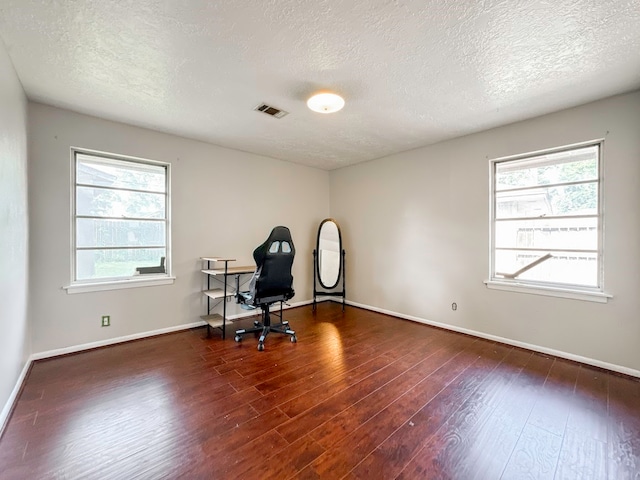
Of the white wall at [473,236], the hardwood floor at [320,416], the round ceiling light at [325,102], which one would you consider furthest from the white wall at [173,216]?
the round ceiling light at [325,102]

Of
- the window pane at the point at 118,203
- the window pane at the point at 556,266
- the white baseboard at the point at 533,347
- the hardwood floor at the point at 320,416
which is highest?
A: the window pane at the point at 118,203

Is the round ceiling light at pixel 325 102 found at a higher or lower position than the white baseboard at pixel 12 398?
higher

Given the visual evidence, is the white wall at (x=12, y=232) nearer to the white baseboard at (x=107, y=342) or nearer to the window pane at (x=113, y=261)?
the white baseboard at (x=107, y=342)

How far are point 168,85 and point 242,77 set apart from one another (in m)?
0.69

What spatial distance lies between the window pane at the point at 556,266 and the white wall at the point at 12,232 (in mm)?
4586

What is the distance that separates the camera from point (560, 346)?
2850mm

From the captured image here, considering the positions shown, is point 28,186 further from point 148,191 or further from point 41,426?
point 41,426

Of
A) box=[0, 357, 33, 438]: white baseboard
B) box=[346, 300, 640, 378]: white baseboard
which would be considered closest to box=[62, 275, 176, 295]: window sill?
box=[0, 357, 33, 438]: white baseboard

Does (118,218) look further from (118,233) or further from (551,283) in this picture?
(551,283)

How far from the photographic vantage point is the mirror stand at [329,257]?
16.5 ft

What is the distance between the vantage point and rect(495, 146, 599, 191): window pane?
2770mm

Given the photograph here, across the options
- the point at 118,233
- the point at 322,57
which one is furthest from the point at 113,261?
the point at 322,57

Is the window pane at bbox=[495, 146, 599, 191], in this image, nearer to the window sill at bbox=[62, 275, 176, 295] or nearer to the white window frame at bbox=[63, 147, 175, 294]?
the white window frame at bbox=[63, 147, 175, 294]

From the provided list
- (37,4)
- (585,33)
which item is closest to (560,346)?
(585,33)
